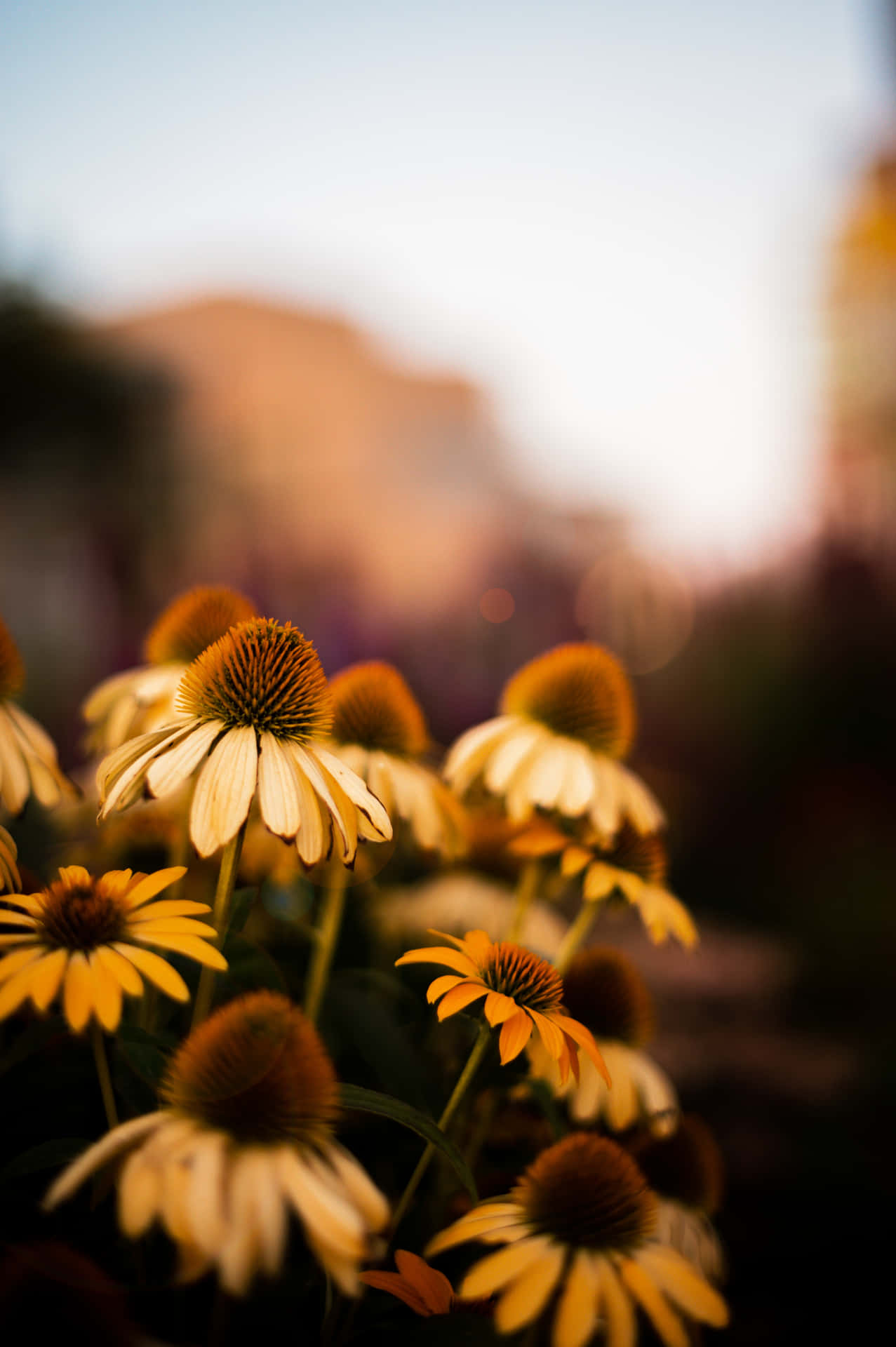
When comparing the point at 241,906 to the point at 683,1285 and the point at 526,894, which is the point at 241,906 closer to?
the point at 526,894

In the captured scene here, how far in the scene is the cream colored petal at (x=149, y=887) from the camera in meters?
0.59

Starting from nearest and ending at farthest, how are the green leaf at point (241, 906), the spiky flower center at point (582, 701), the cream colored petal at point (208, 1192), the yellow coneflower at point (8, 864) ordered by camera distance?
the cream colored petal at point (208, 1192) → the yellow coneflower at point (8, 864) → the green leaf at point (241, 906) → the spiky flower center at point (582, 701)

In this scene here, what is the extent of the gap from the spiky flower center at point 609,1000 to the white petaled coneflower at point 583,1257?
0.65 ft

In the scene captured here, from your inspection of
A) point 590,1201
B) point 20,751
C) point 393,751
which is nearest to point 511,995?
point 590,1201

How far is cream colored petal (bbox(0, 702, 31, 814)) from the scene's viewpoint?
0.67m

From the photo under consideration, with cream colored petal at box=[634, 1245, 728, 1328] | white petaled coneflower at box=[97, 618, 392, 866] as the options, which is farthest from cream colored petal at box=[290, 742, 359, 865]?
cream colored petal at box=[634, 1245, 728, 1328]

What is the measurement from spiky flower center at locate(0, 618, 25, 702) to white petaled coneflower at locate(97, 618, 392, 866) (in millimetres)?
167

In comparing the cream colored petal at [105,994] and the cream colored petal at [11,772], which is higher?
the cream colored petal at [11,772]

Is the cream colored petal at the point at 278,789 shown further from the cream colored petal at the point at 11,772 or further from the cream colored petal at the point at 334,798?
the cream colored petal at the point at 11,772

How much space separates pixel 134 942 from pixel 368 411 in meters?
22.2

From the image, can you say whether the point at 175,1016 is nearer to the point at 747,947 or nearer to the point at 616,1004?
the point at 616,1004

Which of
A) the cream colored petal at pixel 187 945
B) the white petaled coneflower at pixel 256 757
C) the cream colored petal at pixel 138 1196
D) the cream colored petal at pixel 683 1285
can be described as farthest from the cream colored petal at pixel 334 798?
the cream colored petal at pixel 683 1285

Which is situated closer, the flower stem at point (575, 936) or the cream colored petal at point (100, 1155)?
the cream colored petal at point (100, 1155)

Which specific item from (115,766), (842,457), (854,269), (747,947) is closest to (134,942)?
(115,766)
